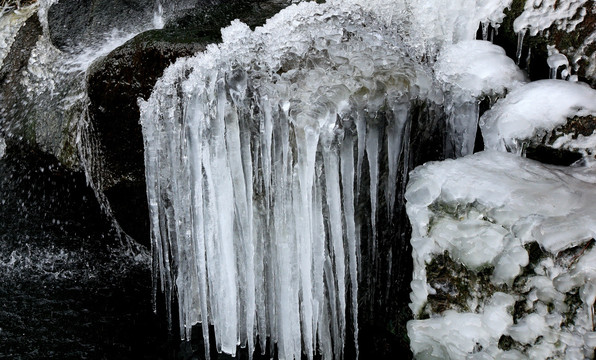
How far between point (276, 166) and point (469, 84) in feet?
3.27

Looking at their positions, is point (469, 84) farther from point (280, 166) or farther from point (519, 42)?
point (280, 166)

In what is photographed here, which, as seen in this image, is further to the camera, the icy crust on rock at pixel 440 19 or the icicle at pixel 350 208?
the icy crust on rock at pixel 440 19

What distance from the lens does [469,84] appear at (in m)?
2.98

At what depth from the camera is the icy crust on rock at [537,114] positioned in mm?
2662

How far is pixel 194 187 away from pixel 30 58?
2999 millimetres

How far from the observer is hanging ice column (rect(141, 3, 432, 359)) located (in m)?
2.88

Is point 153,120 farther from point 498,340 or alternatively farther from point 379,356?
point 498,340

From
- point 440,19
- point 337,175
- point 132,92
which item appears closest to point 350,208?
point 337,175

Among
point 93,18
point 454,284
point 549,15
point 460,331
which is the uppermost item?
point 93,18

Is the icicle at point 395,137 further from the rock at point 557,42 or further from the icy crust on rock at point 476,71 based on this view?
the rock at point 557,42

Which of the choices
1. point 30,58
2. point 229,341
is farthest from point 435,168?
point 30,58

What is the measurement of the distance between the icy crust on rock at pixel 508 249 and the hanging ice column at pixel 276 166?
472 millimetres

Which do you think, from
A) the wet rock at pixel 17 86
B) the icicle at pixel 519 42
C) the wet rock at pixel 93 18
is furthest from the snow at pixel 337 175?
the wet rock at pixel 17 86

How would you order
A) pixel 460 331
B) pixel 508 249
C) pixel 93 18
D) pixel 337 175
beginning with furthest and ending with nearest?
pixel 93 18 → pixel 337 175 → pixel 460 331 → pixel 508 249
